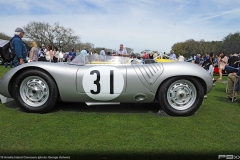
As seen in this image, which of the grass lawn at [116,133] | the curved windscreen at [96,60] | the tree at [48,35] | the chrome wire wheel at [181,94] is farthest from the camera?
the tree at [48,35]

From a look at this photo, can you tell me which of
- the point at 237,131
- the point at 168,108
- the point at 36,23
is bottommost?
the point at 237,131

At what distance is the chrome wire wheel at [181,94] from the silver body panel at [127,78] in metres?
0.21

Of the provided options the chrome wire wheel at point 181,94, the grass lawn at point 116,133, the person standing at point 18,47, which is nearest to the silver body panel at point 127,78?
the chrome wire wheel at point 181,94

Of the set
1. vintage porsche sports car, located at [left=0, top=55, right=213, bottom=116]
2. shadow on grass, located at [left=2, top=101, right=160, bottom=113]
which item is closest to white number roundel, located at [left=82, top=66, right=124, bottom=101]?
vintage porsche sports car, located at [left=0, top=55, right=213, bottom=116]

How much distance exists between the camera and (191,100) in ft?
13.1

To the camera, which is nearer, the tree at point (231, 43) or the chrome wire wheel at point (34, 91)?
the chrome wire wheel at point (34, 91)

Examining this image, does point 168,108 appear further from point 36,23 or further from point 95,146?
point 36,23

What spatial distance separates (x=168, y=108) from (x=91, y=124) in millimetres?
1420

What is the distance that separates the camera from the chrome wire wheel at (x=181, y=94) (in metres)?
3.93

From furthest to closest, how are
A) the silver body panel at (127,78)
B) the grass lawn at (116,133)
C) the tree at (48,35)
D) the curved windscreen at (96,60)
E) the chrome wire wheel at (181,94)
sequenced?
the tree at (48,35)
the curved windscreen at (96,60)
the chrome wire wheel at (181,94)
the silver body panel at (127,78)
the grass lawn at (116,133)

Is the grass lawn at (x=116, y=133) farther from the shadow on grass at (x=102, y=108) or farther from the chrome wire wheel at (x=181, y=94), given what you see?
the chrome wire wheel at (x=181, y=94)

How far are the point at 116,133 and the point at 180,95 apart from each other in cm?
148

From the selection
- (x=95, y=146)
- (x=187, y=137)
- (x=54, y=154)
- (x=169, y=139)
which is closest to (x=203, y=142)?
(x=187, y=137)

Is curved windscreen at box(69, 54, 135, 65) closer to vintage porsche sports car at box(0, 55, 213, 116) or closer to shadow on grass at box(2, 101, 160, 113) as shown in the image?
vintage porsche sports car at box(0, 55, 213, 116)
